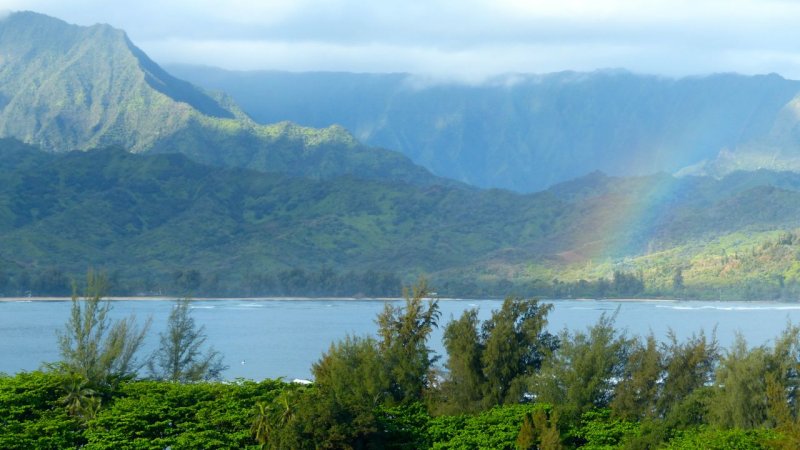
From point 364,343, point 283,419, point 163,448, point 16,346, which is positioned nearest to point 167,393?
point 163,448

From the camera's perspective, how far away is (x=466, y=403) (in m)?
50.3

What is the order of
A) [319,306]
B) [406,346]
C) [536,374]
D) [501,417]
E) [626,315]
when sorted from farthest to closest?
[319,306] → [626,315] → [406,346] → [536,374] → [501,417]

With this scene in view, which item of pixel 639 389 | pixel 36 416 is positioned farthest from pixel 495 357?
pixel 36 416

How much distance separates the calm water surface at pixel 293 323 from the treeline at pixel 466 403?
35.7 meters

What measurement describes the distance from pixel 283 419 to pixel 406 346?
11762 mm

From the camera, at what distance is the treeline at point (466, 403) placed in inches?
1711

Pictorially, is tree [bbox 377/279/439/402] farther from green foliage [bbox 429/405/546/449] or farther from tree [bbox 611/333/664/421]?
tree [bbox 611/333/664/421]

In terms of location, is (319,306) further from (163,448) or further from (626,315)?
(163,448)

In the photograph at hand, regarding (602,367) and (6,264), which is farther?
(6,264)

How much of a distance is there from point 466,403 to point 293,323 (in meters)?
105

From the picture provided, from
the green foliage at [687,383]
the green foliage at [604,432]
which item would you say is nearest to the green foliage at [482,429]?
the green foliage at [604,432]

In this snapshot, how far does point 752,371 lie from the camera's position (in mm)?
44781

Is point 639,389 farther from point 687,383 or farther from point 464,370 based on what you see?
point 464,370

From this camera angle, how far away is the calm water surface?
353 feet
